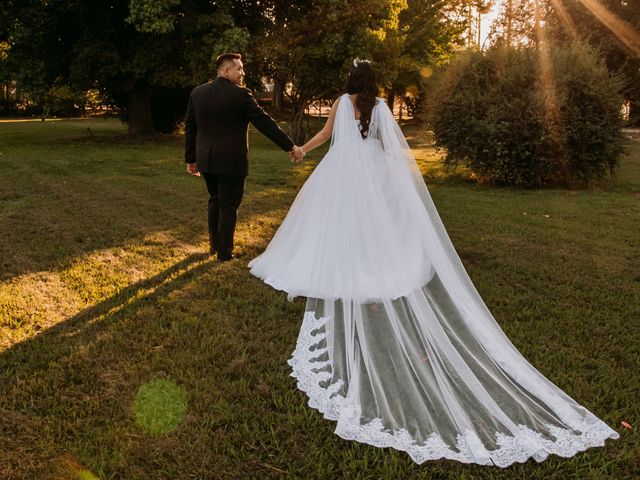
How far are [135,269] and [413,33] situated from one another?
109 ft

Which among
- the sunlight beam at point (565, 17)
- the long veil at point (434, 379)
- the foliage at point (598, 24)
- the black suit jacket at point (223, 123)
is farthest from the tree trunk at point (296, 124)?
the sunlight beam at point (565, 17)

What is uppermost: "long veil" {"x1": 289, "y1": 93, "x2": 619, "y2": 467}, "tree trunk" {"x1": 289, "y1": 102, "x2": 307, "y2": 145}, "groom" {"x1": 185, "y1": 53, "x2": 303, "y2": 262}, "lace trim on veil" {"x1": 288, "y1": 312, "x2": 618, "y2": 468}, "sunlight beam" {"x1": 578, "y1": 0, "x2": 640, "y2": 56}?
"sunlight beam" {"x1": 578, "y1": 0, "x2": 640, "y2": 56}

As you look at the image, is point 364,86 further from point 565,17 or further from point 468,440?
point 565,17

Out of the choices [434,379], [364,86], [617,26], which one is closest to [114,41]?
[364,86]

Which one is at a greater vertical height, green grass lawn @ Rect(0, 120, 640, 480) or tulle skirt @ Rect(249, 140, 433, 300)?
tulle skirt @ Rect(249, 140, 433, 300)

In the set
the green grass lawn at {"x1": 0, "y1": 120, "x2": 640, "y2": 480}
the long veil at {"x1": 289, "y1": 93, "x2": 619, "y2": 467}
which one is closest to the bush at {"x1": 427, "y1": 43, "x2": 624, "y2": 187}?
the green grass lawn at {"x1": 0, "y1": 120, "x2": 640, "y2": 480}

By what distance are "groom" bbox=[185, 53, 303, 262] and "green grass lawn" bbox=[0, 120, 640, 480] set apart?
0.75 m

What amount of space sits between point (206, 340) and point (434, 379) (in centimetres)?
184

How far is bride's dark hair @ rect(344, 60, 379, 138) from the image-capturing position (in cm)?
506

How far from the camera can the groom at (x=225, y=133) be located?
5.71 m

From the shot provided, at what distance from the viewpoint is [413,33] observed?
34500 millimetres

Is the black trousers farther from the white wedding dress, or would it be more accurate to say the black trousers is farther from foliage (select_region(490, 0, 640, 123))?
foliage (select_region(490, 0, 640, 123))

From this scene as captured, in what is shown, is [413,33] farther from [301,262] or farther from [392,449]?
[392,449]

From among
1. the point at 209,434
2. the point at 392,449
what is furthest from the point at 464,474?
the point at 209,434
